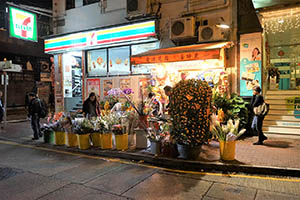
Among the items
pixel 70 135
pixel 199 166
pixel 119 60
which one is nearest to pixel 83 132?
pixel 70 135

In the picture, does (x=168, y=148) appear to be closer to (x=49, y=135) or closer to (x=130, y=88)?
(x=49, y=135)

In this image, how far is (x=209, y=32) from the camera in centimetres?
1028

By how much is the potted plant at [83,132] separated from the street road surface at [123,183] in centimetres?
97

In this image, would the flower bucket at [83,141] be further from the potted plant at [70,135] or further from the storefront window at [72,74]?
the storefront window at [72,74]

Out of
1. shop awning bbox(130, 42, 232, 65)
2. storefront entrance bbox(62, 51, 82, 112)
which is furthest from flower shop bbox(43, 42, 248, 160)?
storefront entrance bbox(62, 51, 82, 112)

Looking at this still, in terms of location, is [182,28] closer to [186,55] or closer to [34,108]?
[186,55]

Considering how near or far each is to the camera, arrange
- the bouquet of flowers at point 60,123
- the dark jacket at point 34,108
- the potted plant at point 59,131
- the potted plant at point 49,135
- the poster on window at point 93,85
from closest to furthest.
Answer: the bouquet of flowers at point 60,123
the potted plant at point 59,131
the potted plant at point 49,135
the dark jacket at point 34,108
the poster on window at point 93,85

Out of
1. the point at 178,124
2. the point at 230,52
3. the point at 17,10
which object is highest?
the point at 17,10

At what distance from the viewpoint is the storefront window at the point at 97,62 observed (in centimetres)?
1398

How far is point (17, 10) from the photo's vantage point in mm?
12906

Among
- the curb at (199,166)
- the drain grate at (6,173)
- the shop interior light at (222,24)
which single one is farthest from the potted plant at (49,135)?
the shop interior light at (222,24)

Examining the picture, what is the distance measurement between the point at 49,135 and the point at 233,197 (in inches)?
272

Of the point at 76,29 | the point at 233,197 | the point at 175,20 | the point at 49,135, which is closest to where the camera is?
the point at 233,197

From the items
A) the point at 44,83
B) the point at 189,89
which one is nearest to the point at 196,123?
the point at 189,89
